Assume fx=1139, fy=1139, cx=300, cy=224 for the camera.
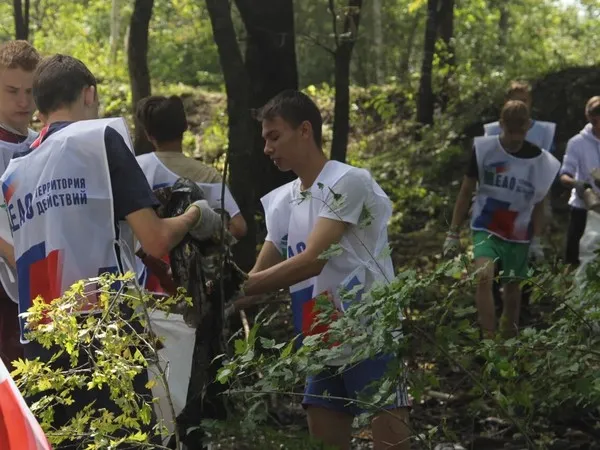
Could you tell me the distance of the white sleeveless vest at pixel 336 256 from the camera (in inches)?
190

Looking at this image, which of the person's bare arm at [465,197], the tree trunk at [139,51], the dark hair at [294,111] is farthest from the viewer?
the tree trunk at [139,51]

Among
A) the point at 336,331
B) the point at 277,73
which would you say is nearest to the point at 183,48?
the point at 277,73

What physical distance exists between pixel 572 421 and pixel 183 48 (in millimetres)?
36628

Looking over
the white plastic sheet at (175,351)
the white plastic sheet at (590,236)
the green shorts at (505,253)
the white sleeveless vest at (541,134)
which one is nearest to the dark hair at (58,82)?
the white plastic sheet at (175,351)

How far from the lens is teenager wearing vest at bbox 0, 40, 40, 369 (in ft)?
16.2

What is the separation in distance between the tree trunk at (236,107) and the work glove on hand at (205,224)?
6.48ft

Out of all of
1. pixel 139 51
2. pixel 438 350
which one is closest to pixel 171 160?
pixel 438 350

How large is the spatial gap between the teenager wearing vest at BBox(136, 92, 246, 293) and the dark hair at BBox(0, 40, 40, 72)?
3.00 ft

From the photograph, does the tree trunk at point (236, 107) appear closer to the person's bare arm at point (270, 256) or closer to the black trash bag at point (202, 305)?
the person's bare arm at point (270, 256)

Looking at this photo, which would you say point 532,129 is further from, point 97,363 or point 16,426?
point 16,426

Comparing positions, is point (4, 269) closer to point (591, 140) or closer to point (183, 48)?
point (591, 140)

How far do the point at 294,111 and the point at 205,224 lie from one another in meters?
0.89

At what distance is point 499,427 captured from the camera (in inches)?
273

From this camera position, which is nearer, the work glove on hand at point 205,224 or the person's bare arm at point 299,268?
the work glove on hand at point 205,224
